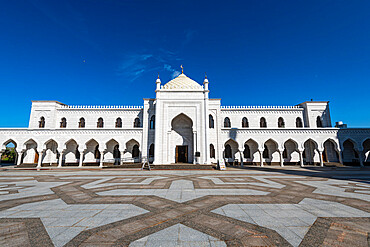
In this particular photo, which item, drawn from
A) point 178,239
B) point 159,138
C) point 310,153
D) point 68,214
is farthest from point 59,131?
point 310,153

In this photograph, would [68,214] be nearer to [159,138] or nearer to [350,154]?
[159,138]

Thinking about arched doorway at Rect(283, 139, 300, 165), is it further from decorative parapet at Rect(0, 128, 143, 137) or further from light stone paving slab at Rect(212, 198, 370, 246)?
light stone paving slab at Rect(212, 198, 370, 246)

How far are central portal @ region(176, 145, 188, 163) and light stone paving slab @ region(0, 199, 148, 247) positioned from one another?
16686mm

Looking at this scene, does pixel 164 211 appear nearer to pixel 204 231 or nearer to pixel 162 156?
pixel 204 231

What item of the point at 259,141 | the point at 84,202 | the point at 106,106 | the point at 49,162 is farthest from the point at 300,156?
the point at 49,162

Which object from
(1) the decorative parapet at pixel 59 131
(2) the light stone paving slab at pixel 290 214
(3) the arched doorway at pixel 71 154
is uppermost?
(1) the decorative parapet at pixel 59 131

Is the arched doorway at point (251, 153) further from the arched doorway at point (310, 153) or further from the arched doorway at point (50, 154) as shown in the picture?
the arched doorway at point (50, 154)

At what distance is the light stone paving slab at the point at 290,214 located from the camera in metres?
3.17

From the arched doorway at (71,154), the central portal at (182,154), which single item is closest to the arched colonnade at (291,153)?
the central portal at (182,154)

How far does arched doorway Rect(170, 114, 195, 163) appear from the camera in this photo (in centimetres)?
2133

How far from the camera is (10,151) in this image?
33.8 meters

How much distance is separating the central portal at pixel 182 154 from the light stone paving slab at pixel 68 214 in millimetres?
16686

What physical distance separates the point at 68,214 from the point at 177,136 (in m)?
18.0

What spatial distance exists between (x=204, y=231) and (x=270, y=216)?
1.75 meters
